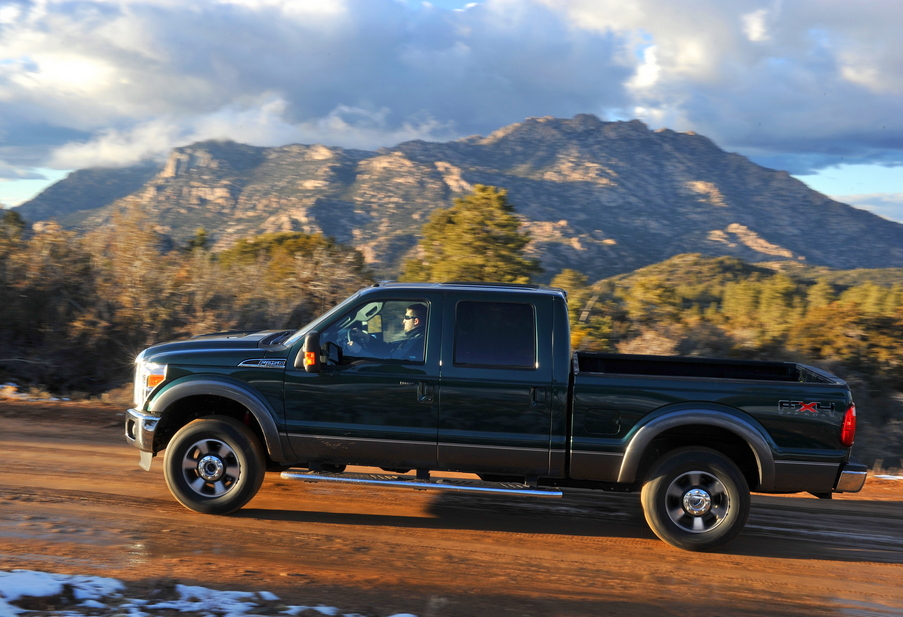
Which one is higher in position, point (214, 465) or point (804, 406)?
point (804, 406)

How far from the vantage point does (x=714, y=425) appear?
211 inches

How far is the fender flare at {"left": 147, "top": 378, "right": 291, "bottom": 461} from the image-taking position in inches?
224

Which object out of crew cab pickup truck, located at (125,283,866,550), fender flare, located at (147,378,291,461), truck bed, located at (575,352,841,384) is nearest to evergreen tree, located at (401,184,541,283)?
truck bed, located at (575,352,841,384)

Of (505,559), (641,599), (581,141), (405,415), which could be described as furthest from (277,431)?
(581,141)

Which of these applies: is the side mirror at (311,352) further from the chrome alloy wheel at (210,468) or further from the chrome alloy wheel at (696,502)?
the chrome alloy wheel at (696,502)

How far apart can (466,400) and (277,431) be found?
1.52 m

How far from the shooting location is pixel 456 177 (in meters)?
70.8

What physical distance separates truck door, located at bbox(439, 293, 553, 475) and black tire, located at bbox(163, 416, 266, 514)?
156 cm

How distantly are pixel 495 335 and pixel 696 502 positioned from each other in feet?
6.56

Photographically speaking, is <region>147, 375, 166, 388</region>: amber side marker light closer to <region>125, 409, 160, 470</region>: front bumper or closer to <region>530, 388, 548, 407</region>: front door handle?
<region>125, 409, 160, 470</region>: front bumper

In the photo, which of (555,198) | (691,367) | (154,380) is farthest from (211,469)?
(555,198)

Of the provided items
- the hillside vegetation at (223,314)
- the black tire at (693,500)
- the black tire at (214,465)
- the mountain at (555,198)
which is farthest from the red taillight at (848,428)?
the mountain at (555,198)

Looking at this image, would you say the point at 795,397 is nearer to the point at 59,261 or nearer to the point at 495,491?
the point at 495,491

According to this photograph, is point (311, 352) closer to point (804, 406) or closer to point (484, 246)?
point (804, 406)
